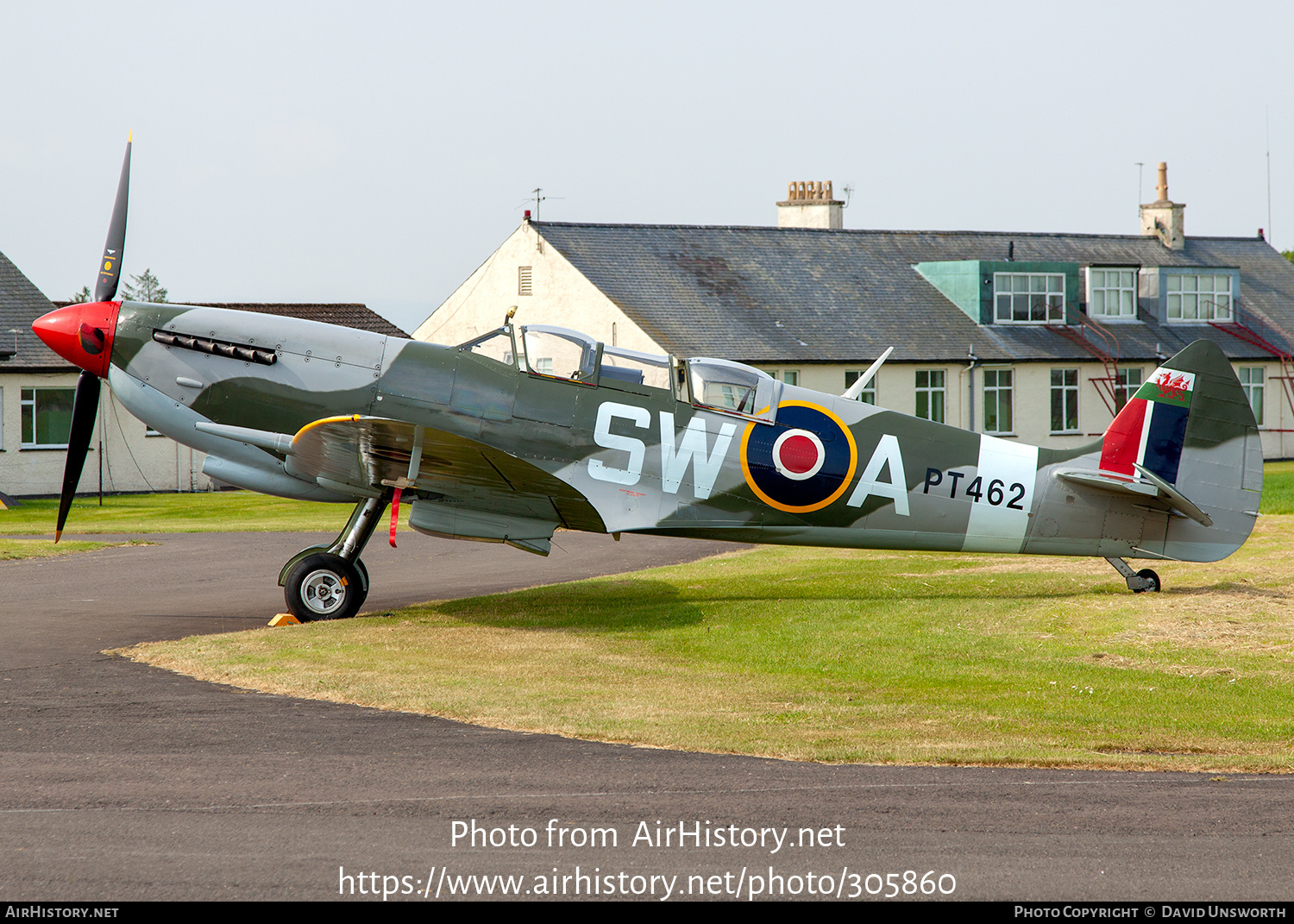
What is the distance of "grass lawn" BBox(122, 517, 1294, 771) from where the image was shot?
7656mm

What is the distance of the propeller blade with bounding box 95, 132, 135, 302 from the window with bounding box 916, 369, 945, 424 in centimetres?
2642

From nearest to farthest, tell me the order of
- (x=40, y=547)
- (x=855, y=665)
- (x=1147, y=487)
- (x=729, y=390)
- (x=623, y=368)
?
(x=855, y=665), (x=623, y=368), (x=729, y=390), (x=1147, y=487), (x=40, y=547)

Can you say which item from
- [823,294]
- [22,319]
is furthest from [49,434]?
[823,294]

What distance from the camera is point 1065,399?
38500 mm

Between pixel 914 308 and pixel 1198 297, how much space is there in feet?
38.4

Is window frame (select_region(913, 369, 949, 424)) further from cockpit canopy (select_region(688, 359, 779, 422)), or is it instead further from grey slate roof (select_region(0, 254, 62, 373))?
cockpit canopy (select_region(688, 359, 779, 422))

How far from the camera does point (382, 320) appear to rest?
37594 mm

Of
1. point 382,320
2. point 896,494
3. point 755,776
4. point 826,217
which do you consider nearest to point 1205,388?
point 896,494

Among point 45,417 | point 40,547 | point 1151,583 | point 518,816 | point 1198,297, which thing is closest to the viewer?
point 518,816

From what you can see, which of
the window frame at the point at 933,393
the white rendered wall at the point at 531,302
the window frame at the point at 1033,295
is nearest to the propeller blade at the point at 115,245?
the white rendered wall at the point at 531,302

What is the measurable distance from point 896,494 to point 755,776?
6.28 meters

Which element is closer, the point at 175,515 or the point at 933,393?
the point at 175,515

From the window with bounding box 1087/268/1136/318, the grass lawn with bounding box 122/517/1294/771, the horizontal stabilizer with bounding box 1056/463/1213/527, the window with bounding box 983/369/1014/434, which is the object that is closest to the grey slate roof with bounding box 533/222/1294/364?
the window with bounding box 1087/268/1136/318

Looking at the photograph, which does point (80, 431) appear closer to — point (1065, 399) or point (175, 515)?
point (175, 515)
